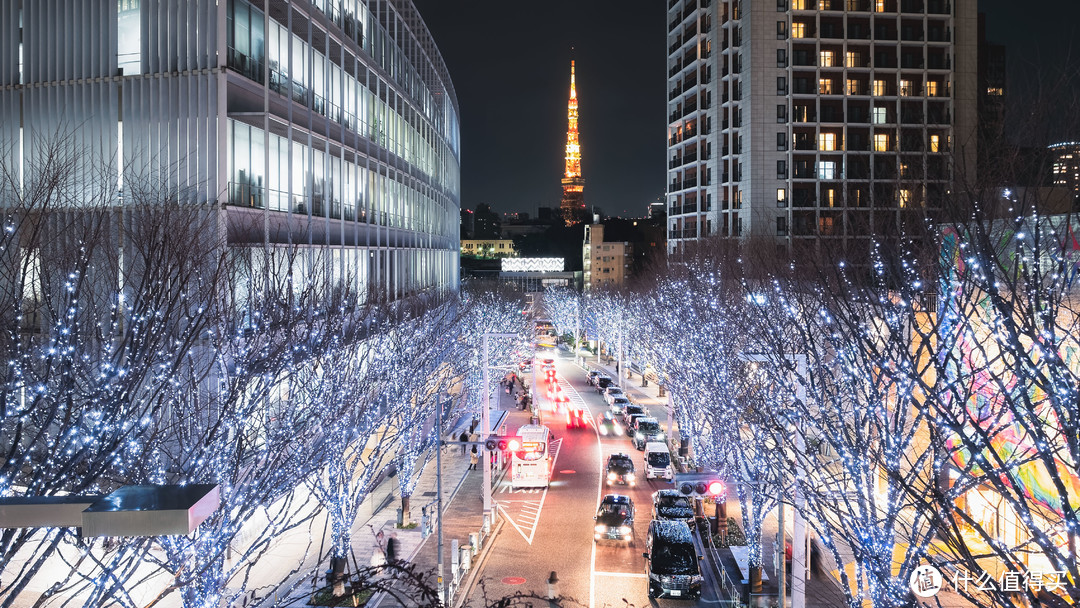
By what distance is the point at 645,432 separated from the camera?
3350cm

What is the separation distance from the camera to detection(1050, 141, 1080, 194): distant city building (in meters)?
9.66

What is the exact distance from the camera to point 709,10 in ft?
199

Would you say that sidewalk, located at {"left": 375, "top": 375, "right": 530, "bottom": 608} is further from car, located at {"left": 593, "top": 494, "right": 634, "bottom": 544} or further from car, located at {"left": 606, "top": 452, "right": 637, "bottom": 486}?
car, located at {"left": 606, "top": 452, "right": 637, "bottom": 486}

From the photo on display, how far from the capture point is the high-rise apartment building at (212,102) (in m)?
20.2

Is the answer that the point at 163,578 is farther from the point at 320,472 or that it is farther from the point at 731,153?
the point at 731,153

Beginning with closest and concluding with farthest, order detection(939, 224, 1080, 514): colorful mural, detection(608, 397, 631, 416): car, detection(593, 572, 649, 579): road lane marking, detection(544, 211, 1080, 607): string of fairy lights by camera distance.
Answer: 1. detection(544, 211, 1080, 607): string of fairy lights
2. detection(939, 224, 1080, 514): colorful mural
3. detection(593, 572, 649, 579): road lane marking
4. detection(608, 397, 631, 416): car

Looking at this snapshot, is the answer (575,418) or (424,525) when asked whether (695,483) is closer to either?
(424,525)

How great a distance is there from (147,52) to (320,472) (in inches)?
473

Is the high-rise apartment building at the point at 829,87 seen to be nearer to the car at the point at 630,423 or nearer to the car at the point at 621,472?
the car at the point at 630,423

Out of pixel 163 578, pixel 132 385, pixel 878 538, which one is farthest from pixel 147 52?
pixel 878 538

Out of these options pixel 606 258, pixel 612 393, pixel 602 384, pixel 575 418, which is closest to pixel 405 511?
→ pixel 575 418

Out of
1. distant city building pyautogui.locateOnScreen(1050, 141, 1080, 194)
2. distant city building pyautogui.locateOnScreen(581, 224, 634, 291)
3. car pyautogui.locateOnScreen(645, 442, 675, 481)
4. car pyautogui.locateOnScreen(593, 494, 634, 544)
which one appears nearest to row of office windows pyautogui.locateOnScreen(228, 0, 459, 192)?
car pyautogui.locateOnScreen(593, 494, 634, 544)

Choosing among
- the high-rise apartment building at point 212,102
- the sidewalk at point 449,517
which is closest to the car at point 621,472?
the sidewalk at point 449,517

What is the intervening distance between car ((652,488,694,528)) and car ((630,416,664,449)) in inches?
405
